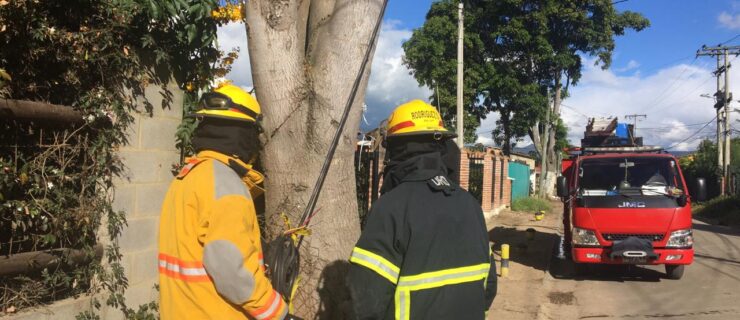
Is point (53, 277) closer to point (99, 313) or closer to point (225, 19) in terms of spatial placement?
point (99, 313)

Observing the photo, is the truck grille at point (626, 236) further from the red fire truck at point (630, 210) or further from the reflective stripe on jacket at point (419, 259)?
the reflective stripe on jacket at point (419, 259)

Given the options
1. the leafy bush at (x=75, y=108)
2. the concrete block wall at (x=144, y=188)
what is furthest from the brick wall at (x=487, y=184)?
the leafy bush at (x=75, y=108)

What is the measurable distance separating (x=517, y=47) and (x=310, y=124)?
80.5 ft

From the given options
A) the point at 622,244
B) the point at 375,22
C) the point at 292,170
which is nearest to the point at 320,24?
the point at 375,22

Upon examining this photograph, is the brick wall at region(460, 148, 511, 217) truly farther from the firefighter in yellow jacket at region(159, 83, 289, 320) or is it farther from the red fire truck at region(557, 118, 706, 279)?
the firefighter in yellow jacket at region(159, 83, 289, 320)

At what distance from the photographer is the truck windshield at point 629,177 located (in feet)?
29.4

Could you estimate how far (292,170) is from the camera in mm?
3217

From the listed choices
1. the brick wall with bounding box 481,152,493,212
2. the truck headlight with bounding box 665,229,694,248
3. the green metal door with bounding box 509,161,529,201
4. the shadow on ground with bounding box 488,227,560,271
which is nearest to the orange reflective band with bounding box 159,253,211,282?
the truck headlight with bounding box 665,229,694,248

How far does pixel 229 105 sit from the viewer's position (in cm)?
244

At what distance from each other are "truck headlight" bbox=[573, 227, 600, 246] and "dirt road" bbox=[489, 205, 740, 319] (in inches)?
28.2

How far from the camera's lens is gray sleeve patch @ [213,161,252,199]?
87.1 inches

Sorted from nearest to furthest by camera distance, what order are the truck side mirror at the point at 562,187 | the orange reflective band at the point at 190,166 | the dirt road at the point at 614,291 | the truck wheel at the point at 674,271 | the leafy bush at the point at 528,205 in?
the orange reflective band at the point at 190,166
the dirt road at the point at 614,291
the truck wheel at the point at 674,271
the truck side mirror at the point at 562,187
the leafy bush at the point at 528,205

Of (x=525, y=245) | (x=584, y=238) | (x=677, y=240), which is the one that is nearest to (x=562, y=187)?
(x=584, y=238)

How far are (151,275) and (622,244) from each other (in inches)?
281
